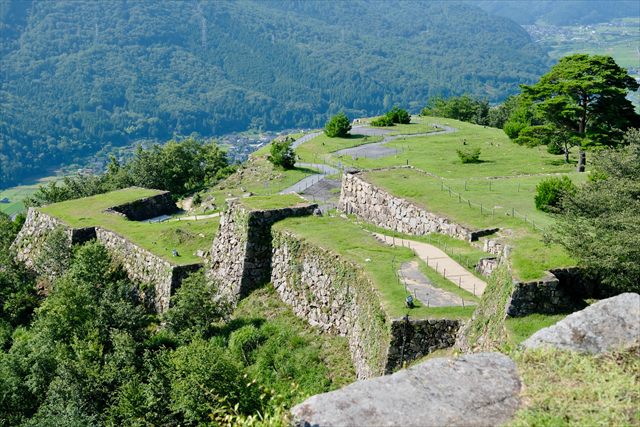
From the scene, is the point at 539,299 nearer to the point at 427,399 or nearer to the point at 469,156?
the point at 427,399

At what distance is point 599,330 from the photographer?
7.95 meters

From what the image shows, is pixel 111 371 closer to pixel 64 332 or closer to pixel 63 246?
pixel 64 332

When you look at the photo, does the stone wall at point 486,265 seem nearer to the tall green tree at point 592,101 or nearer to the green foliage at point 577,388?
the green foliage at point 577,388

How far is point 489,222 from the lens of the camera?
76.9ft

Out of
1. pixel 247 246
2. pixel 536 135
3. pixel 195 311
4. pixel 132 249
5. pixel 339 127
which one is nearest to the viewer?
pixel 195 311

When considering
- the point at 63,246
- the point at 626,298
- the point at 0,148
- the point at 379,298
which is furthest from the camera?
the point at 0,148

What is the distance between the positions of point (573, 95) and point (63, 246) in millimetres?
28121

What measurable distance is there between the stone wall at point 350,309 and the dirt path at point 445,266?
2.64m

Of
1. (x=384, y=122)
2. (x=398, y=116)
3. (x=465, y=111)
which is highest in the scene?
(x=398, y=116)

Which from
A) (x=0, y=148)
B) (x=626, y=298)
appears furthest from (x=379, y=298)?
(x=0, y=148)

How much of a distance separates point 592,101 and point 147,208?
2641 centimetres

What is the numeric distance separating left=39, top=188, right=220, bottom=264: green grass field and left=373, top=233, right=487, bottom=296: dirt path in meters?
9.20

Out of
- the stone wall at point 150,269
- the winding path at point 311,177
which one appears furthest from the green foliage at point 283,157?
the stone wall at point 150,269

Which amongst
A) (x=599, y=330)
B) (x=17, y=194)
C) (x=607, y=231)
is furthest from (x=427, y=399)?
(x=17, y=194)
